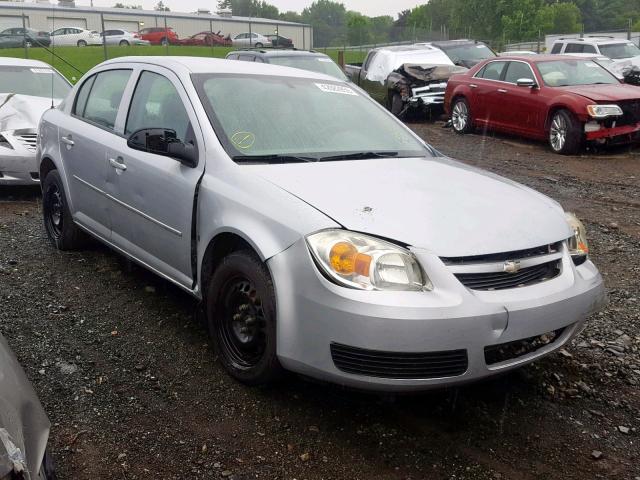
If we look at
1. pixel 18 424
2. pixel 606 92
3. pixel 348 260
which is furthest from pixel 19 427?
pixel 606 92

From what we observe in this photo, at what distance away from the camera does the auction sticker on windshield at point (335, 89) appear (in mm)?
4594

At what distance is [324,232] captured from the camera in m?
3.00

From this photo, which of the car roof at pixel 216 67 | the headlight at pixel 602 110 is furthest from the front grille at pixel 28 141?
the headlight at pixel 602 110

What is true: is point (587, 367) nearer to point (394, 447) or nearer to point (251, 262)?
point (394, 447)

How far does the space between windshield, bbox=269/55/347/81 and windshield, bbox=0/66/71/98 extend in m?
5.03

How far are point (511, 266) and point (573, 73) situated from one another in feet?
32.2

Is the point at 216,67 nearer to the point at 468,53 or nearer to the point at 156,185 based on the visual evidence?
the point at 156,185

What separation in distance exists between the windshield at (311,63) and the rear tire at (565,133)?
14.2 feet

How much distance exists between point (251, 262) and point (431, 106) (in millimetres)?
13011

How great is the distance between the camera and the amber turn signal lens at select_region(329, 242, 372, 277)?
2.91 meters

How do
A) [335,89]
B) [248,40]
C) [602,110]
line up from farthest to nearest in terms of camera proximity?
[248,40] < [602,110] < [335,89]

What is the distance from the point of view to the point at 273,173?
3551mm

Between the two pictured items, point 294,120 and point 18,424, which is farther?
point 294,120

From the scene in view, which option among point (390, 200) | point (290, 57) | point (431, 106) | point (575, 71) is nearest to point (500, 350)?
point (390, 200)
